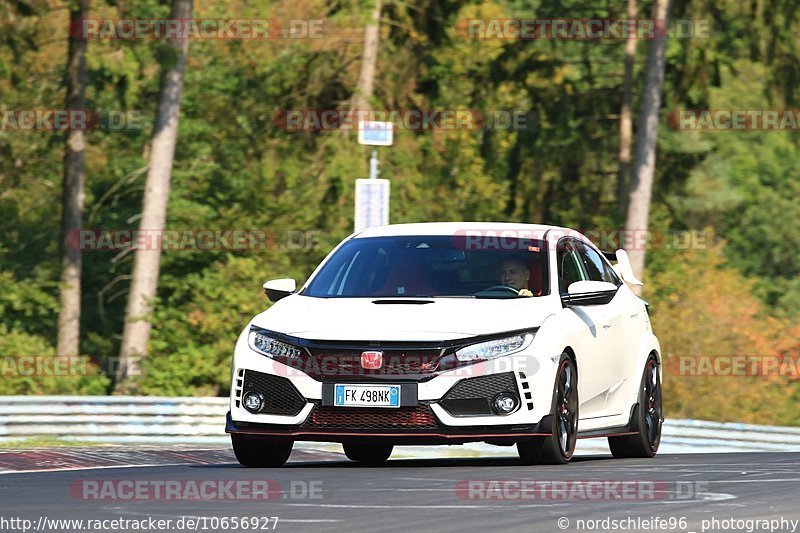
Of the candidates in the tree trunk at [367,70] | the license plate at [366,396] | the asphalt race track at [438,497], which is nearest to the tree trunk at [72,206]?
the tree trunk at [367,70]

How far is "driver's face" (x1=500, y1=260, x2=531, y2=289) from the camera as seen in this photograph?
13.4m

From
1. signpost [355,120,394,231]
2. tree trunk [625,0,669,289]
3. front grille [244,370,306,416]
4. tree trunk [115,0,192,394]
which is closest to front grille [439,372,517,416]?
front grille [244,370,306,416]

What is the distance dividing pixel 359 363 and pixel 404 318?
1.54 ft

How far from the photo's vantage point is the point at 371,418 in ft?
40.1

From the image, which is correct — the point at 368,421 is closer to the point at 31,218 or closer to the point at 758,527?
the point at 758,527

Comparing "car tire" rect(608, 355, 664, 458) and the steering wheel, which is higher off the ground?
the steering wheel

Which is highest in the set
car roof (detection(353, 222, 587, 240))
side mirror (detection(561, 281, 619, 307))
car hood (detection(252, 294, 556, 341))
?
car roof (detection(353, 222, 587, 240))

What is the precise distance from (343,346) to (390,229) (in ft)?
7.32

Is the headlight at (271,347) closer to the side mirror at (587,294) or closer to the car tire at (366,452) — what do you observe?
the side mirror at (587,294)

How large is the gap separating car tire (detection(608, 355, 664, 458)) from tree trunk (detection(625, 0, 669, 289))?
20756 millimetres

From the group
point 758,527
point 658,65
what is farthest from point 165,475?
point 658,65

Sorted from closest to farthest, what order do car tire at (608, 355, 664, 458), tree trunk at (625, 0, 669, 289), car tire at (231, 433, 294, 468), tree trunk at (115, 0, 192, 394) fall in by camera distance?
1. car tire at (231, 433, 294, 468)
2. car tire at (608, 355, 664, 458)
3. tree trunk at (115, 0, 192, 394)
4. tree trunk at (625, 0, 669, 289)

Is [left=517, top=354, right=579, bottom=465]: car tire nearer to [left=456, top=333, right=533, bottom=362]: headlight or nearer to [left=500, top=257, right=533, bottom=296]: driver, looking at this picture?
[left=456, top=333, right=533, bottom=362]: headlight

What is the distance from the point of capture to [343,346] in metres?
12.2
